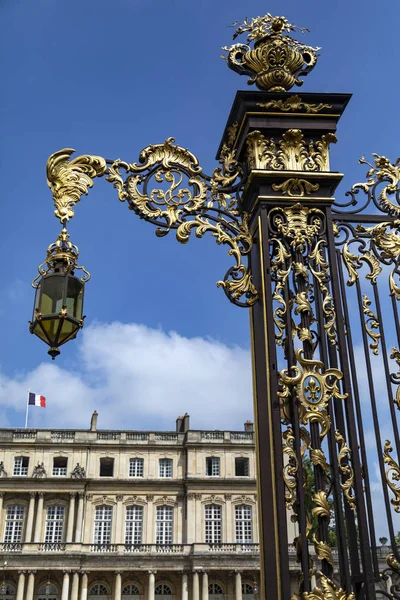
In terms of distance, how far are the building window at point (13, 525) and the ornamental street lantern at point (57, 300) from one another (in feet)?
124

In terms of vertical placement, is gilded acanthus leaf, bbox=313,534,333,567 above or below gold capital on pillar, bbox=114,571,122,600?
below

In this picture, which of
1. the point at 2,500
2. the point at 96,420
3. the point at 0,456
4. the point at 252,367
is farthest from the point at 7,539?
the point at 252,367

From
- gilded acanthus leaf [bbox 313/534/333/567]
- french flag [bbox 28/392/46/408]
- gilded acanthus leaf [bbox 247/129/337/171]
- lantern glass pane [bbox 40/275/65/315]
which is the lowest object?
gilded acanthus leaf [bbox 313/534/333/567]

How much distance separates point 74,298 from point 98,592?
36.9 meters

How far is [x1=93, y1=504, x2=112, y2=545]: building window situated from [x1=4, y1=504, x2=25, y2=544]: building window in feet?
14.4

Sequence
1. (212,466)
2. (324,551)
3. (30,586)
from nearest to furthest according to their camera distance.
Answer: (324,551) → (30,586) → (212,466)

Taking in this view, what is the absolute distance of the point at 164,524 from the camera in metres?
38.9

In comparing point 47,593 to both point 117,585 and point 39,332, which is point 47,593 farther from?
point 39,332

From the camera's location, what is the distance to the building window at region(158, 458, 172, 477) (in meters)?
40.0

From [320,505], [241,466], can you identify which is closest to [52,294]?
[320,505]

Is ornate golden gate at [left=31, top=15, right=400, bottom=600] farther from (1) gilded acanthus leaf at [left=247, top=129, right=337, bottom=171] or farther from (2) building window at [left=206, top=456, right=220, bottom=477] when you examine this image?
(2) building window at [left=206, top=456, right=220, bottom=477]

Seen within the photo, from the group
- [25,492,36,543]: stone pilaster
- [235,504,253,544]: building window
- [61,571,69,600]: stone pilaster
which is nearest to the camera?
[61,571,69,600]: stone pilaster

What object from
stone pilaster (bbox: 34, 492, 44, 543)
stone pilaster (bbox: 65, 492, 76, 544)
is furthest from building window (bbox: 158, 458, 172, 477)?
stone pilaster (bbox: 34, 492, 44, 543)

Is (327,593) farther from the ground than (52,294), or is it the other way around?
(52,294)
